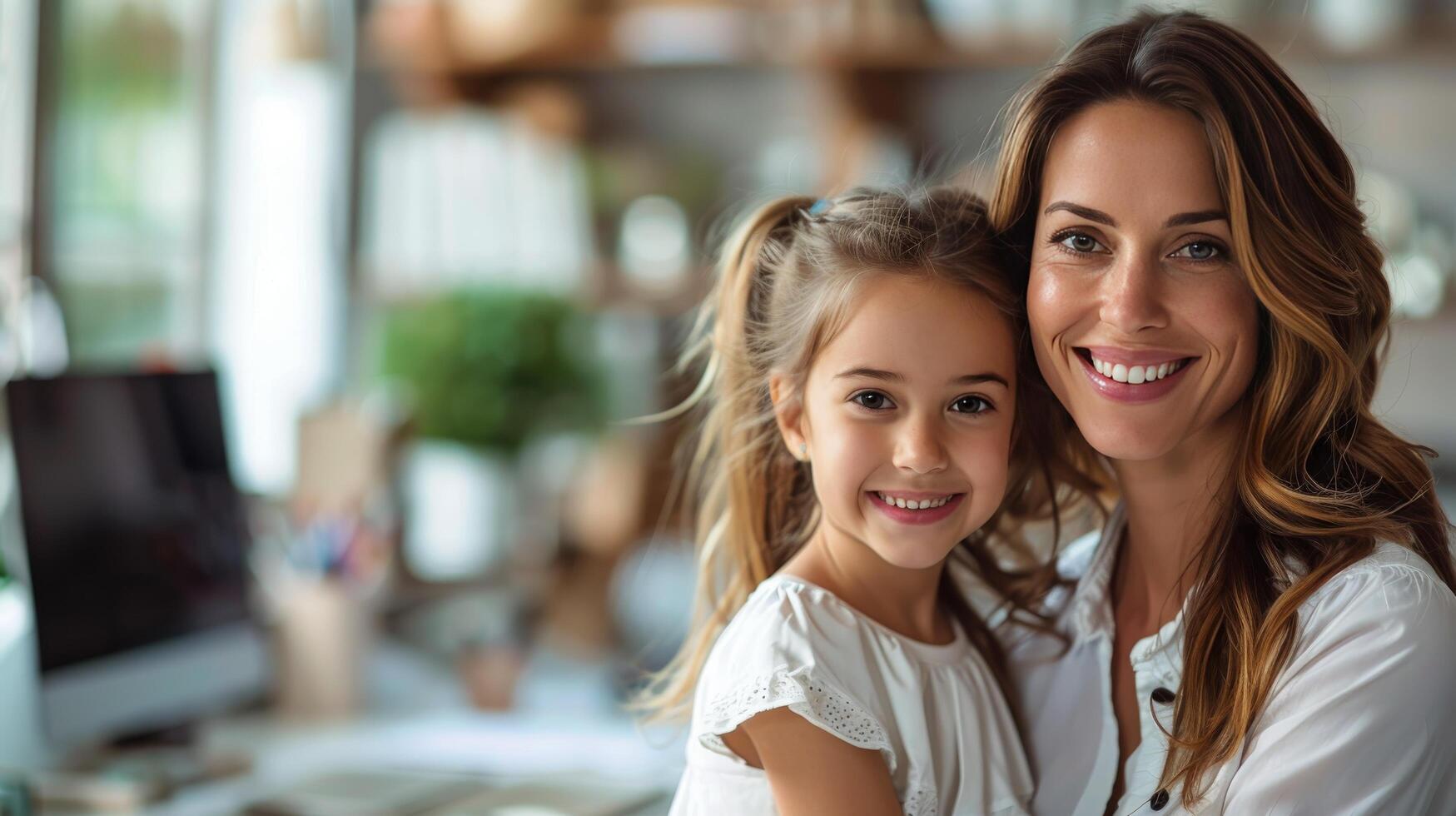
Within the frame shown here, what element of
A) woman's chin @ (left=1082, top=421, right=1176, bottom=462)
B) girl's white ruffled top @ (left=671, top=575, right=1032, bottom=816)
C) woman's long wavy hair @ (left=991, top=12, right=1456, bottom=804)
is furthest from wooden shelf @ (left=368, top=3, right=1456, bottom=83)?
girl's white ruffled top @ (left=671, top=575, right=1032, bottom=816)

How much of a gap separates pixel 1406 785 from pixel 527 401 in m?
2.22

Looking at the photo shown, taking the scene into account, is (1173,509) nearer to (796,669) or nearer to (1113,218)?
(1113,218)

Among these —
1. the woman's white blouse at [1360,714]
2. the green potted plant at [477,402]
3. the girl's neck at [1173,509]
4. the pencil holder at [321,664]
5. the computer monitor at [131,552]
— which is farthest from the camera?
the green potted plant at [477,402]

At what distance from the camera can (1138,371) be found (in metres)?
1.09

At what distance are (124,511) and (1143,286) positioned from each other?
129cm

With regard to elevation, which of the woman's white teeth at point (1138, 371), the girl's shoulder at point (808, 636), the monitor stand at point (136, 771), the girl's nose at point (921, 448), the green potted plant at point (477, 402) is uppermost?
the woman's white teeth at point (1138, 371)

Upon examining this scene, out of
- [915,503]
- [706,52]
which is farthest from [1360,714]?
[706,52]

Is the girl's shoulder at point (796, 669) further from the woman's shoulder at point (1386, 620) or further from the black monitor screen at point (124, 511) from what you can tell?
the black monitor screen at point (124, 511)

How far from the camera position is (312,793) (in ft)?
5.33

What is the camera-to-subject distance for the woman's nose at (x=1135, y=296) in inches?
42.3

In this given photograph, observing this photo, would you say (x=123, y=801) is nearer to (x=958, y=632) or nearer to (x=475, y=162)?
(x=958, y=632)

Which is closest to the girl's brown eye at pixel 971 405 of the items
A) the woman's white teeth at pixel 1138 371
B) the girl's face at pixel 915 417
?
the girl's face at pixel 915 417

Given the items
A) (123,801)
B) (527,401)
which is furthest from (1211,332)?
(527,401)

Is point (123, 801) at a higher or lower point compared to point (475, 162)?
lower
